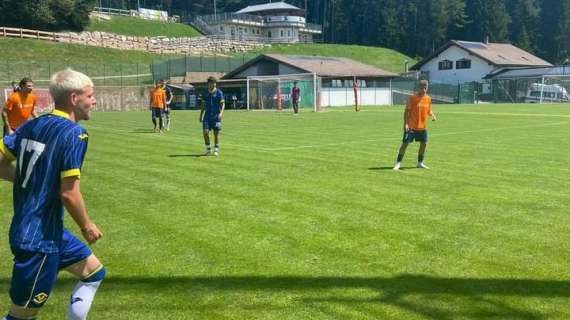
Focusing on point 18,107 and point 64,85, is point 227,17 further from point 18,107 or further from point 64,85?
point 64,85

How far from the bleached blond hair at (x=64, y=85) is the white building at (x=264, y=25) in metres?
105

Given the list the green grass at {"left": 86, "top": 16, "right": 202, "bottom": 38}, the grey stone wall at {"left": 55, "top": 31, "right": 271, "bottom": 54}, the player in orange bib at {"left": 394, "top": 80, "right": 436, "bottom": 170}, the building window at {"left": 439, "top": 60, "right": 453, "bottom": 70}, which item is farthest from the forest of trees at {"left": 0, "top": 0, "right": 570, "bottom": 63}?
the player in orange bib at {"left": 394, "top": 80, "right": 436, "bottom": 170}

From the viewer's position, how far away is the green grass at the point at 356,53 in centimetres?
8975

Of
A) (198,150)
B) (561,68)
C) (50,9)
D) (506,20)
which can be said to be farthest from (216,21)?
(198,150)

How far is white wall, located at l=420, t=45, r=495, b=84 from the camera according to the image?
74062mm

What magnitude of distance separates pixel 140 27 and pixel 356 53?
3758 centimetres

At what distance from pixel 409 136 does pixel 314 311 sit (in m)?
8.52

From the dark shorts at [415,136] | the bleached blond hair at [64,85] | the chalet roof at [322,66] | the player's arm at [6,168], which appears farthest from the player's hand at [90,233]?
the chalet roof at [322,66]

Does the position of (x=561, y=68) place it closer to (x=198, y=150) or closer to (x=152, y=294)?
(x=198, y=150)

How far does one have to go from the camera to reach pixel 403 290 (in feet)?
17.5

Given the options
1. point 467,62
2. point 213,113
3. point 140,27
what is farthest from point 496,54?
point 213,113

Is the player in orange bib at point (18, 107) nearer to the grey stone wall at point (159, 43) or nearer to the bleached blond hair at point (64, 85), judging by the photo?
the bleached blond hair at point (64, 85)

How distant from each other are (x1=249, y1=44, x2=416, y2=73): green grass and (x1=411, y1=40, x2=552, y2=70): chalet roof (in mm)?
10276

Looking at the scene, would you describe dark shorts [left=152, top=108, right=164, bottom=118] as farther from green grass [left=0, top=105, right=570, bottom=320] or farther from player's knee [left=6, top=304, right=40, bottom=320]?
player's knee [left=6, top=304, right=40, bottom=320]
